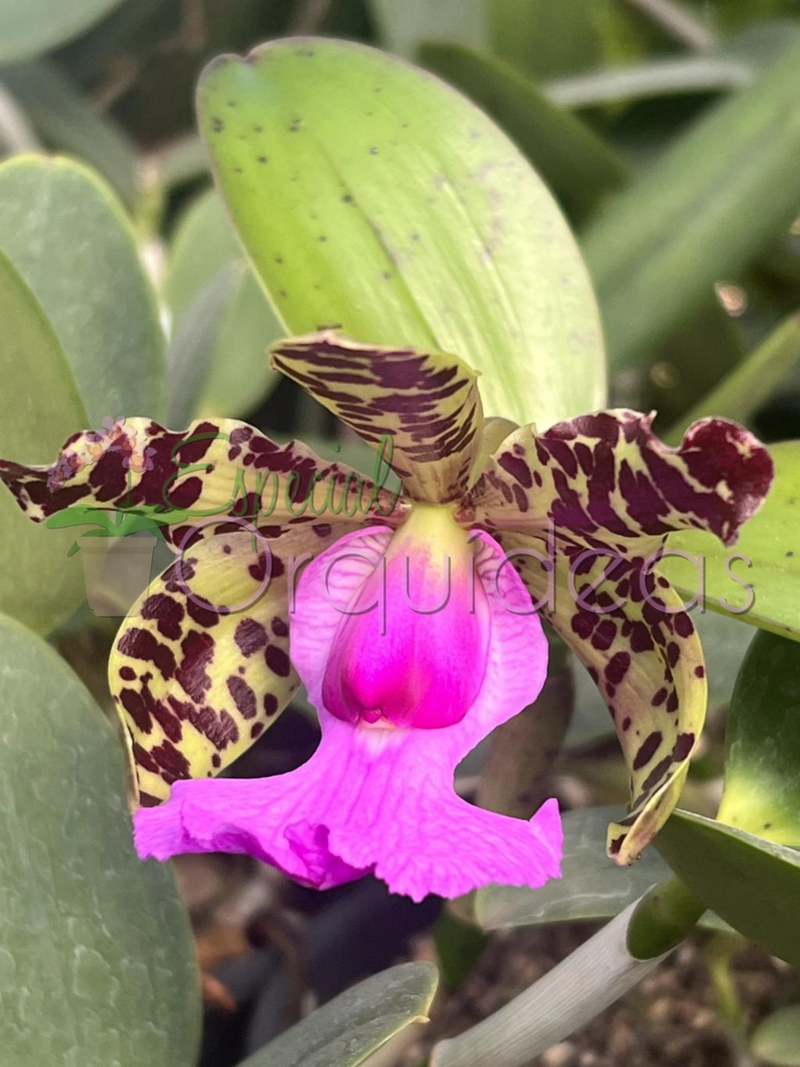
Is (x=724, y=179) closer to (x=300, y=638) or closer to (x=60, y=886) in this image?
(x=300, y=638)

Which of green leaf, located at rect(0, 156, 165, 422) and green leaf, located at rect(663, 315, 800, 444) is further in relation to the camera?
green leaf, located at rect(663, 315, 800, 444)

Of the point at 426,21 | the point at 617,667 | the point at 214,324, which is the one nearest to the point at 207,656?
the point at 617,667

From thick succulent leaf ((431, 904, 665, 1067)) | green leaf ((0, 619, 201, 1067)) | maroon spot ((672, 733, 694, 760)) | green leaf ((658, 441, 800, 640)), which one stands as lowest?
thick succulent leaf ((431, 904, 665, 1067))

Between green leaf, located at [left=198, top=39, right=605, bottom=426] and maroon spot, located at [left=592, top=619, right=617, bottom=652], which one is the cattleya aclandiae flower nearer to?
maroon spot, located at [left=592, top=619, right=617, bottom=652]

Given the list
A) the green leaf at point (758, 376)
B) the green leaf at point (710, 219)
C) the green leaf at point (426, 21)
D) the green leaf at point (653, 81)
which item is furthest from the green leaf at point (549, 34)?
the green leaf at point (758, 376)

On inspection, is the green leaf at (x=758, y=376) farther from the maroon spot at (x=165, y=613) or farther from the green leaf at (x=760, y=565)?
the maroon spot at (x=165, y=613)

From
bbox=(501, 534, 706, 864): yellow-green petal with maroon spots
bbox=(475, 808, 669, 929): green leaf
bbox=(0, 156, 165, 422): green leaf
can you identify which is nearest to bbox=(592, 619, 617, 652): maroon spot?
bbox=(501, 534, 706, 864): yellow-green petal with maroon spots

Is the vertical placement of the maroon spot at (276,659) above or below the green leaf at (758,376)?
below
